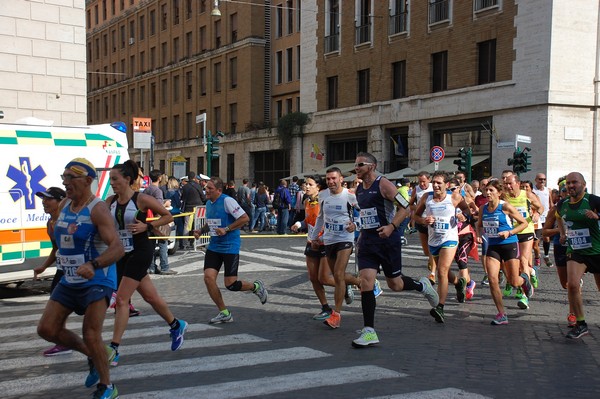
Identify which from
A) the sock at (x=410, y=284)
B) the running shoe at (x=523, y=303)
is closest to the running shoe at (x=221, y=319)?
the sock at (x=410, y=284)

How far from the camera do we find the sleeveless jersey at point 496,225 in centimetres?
920

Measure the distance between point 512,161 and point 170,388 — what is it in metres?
19.4

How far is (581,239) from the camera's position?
7.99m

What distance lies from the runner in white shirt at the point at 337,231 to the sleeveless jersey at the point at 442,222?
129 centimetres

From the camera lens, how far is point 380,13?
34344mm

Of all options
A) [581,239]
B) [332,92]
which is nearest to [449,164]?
[332,92]

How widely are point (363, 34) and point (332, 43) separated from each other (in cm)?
272

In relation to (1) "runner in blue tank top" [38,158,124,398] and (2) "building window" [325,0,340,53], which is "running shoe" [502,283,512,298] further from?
(2) "building window" [325,0,340,53]

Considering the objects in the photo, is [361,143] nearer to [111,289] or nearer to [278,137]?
[278,137]

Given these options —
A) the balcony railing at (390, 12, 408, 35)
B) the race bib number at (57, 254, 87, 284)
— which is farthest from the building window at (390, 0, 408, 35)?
the race bib number at (57, 254, 87, 284)

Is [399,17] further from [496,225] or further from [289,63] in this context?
[496,225]

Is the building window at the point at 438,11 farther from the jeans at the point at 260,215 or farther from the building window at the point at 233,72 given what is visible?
the building window at the point at 233,72

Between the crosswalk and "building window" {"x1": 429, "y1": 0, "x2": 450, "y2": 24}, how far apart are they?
25.1 meters

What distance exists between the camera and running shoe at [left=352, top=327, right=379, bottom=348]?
731cm
